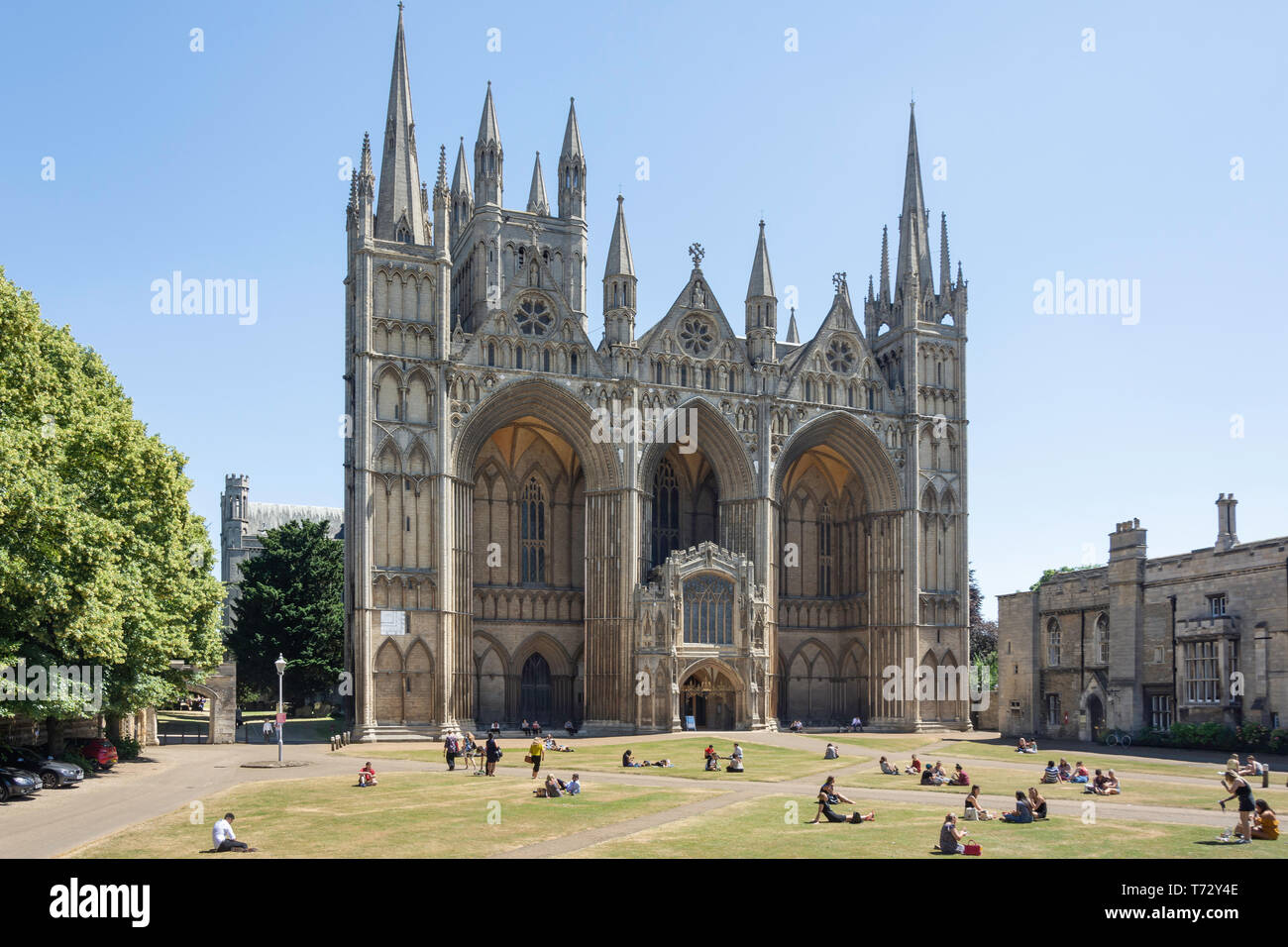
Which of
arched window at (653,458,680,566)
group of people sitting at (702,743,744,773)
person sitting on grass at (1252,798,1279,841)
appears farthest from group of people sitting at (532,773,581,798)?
arched window at (653,458,680,566)

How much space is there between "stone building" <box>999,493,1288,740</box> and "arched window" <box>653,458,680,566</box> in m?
20.0

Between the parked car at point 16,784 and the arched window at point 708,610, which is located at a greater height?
the arched window at point 708,610

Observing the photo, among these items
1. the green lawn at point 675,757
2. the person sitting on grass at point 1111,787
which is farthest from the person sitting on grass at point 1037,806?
the green lawn at point 675,757

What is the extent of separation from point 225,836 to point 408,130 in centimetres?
5048

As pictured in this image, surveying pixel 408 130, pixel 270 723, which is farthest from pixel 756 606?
pixel 408 130

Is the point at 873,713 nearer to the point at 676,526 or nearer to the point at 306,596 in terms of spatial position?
the point at 676,526

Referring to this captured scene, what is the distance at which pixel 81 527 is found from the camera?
34000 millimetres

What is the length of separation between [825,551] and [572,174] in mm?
29949

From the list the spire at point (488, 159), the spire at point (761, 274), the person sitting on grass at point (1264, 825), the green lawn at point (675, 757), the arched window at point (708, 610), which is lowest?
the green lawn at point (675, 757)

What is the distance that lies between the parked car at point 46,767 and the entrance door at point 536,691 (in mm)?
36300

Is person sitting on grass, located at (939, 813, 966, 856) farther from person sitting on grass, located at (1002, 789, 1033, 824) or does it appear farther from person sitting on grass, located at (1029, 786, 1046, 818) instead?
person sitting on grass, located at (1029, 786, 1046, 818)

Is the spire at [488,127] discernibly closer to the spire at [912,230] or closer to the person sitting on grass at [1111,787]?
the spire at [912,230]

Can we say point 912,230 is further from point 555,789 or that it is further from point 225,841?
point 225,841

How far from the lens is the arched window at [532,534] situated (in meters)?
72.7
